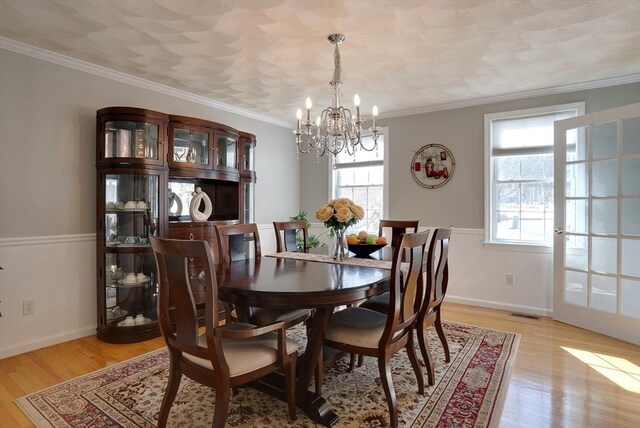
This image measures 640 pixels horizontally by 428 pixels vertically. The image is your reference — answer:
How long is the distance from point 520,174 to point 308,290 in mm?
3433

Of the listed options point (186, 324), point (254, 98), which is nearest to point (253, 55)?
point (254, 98)

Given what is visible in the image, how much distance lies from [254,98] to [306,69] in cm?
111

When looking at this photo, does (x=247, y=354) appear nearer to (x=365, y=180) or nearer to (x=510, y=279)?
(x=510, y=279)

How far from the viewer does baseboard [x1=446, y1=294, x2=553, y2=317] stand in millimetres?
3826

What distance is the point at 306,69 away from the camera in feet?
10.6

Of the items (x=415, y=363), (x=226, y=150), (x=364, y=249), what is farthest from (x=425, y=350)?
(x=226, y=150)

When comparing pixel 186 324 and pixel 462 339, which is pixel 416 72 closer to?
pixel 462 339

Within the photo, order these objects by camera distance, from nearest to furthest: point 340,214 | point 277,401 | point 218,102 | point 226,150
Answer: point 277,401, point 340,214, point 226,150, point 218,102

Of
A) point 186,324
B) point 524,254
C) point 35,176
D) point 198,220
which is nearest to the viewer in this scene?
point 186,324

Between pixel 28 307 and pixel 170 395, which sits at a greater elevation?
pixel 28 307

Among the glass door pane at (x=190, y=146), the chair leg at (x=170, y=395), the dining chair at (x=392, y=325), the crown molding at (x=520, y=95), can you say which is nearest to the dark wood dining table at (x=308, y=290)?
the dining chair at (x=392, y=325)

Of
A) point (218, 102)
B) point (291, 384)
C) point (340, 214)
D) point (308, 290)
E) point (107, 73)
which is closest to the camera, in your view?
point (308, 290)

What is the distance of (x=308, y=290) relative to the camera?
166cm

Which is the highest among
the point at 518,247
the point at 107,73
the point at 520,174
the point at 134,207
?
the point at 107,73
